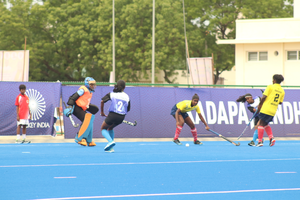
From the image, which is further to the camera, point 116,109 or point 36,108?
point 36,108

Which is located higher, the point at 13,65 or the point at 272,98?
the point at 13,65

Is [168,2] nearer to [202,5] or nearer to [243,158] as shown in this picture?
[202,5]

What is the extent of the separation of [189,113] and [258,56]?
24.2m

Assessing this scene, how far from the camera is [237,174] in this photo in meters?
8.92

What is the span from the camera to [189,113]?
1839cm

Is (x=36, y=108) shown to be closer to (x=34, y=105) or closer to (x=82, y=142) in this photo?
(x=34, y=105)

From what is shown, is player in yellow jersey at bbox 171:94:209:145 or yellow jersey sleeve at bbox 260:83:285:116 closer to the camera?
yellow jersey sleeve at bbox 260:83:285:116

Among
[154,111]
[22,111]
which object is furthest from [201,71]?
[22,111]

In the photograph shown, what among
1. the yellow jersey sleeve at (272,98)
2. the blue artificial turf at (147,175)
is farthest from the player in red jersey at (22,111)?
the yellow jersey sleeve at (272,98)

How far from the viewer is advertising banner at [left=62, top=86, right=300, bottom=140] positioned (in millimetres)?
17688

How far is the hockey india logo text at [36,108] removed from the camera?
1708 cm

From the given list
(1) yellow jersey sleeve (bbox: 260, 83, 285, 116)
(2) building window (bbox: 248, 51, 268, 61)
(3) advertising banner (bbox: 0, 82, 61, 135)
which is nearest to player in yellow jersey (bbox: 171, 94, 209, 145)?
(1) yellow jersey sleeve (bbox: 260, 83, 285, 116)

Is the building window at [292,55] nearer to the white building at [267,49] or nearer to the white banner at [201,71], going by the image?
the white building at [267,49]

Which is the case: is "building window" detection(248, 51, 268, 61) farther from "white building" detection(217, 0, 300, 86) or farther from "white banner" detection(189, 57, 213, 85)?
"white banner" detection(189, 57, 213, 85)
